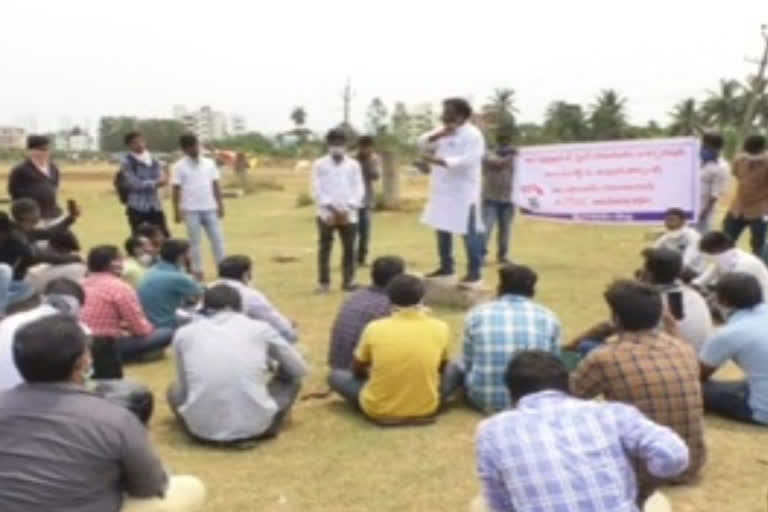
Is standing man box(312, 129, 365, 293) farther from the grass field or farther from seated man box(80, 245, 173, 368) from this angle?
seated man box(80, 245, 173, 368)

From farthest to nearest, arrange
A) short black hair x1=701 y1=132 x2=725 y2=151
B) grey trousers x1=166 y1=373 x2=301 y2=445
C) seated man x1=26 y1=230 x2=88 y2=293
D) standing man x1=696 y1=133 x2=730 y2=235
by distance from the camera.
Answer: standing man x1=696 y1=133 x2=730 y2=235, short black hair x1=701 y1=132 x2=725 y2=151, seated man x1=26 y1=230 x2=88 y2=293, grey trousers x1=166 y1=373 x2=301 y2=445

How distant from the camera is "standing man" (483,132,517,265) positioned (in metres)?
12.6

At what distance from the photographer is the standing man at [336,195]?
33.8ft

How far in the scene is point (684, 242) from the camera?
9164 mm

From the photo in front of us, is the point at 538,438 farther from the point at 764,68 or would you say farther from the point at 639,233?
the point at 764,68

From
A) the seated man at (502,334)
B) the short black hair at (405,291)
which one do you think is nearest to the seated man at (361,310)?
the short black hair at (405,291)

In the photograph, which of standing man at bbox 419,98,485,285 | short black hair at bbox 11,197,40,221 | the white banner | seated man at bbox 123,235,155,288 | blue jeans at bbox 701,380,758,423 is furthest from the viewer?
the white banner

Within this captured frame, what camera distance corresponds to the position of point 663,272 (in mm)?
6133

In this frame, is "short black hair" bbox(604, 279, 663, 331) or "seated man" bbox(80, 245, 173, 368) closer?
"short black hair" bbox(604, 279, 663, 331)

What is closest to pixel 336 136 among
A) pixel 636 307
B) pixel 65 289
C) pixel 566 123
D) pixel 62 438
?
pixel 65 289

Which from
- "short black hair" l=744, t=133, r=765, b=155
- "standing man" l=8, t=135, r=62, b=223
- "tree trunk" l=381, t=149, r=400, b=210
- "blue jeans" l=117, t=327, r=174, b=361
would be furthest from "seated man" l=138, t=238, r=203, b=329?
"tree trunk" l=381, t=149, r=400, b=210

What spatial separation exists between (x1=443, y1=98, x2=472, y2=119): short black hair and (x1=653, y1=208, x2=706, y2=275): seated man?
2.07 meters

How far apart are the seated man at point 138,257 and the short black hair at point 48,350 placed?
5347 mm

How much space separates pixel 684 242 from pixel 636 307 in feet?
15.9
